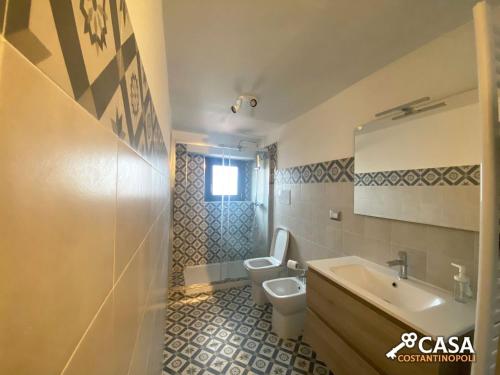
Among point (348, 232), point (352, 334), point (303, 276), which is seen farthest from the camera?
point (303, 276)

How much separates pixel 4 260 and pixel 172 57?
4.98ft

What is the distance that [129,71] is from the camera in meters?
0.38

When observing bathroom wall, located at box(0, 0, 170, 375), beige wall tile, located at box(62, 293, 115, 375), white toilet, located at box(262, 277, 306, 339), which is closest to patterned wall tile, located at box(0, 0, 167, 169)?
bathroom wall, located at box(0, 0, 170, 375)

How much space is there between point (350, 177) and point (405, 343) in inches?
41.7

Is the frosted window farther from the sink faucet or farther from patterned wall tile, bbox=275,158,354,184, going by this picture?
the sink faucet

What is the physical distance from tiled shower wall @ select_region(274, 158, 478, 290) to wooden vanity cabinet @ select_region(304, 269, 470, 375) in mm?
420

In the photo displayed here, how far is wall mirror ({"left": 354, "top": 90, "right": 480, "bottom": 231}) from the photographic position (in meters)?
0.97

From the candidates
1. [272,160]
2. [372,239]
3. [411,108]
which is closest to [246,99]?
[272,160]

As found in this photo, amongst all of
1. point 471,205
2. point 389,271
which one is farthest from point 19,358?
point 389,271

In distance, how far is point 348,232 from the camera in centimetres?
157

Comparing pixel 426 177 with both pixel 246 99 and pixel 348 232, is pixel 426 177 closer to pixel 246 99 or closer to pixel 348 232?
pixel 348 232

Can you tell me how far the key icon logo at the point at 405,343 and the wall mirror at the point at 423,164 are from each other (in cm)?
57

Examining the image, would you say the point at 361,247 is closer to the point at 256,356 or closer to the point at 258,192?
the point at 256,356

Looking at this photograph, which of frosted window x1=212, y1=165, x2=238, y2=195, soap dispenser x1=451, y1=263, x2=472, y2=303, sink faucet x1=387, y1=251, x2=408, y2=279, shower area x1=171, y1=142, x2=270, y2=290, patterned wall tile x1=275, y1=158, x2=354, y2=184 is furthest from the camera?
frosted window x1=212, y1=165, x2=238, y2=195
